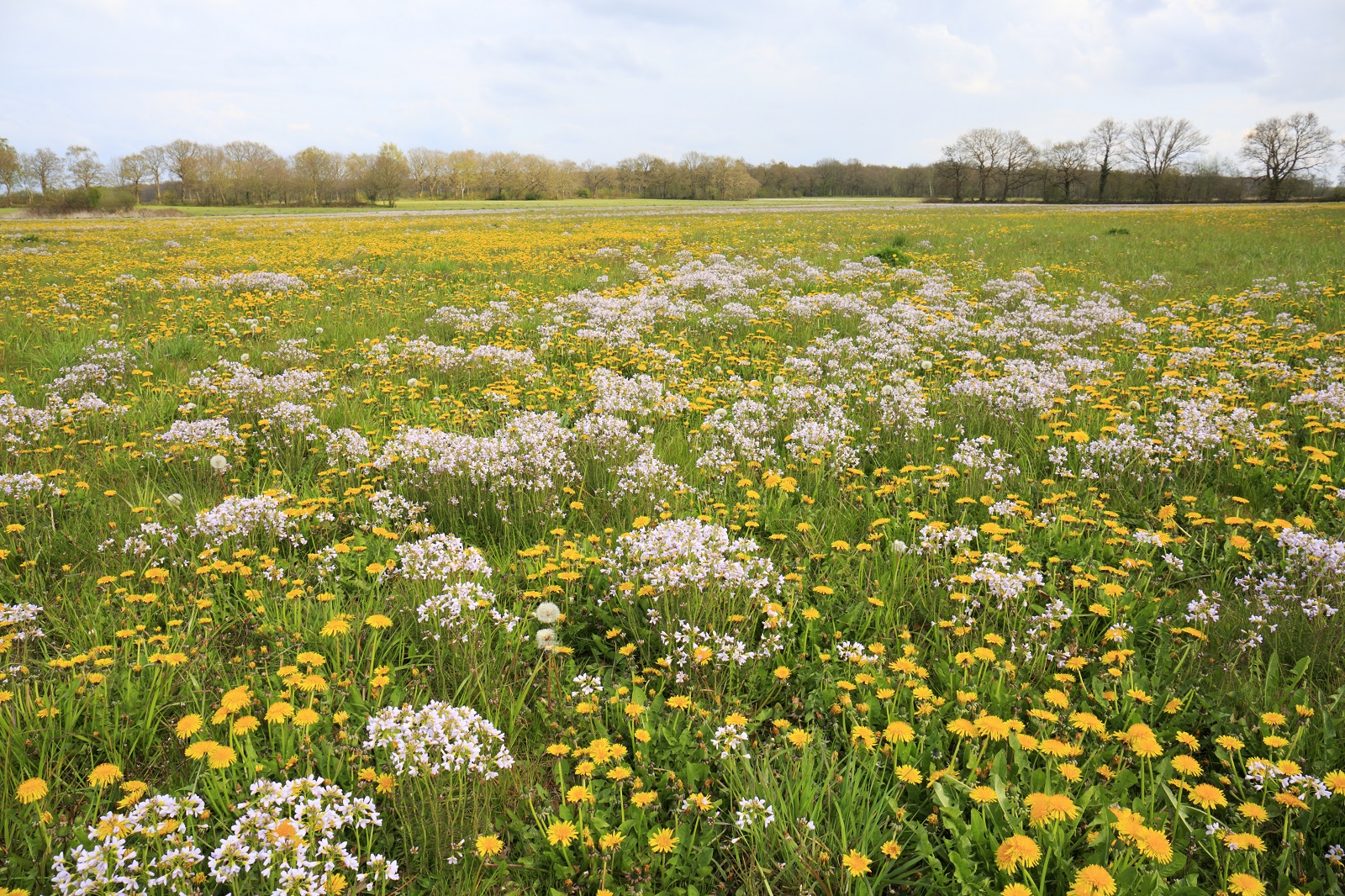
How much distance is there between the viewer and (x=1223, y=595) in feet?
12.6

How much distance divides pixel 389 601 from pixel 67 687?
1.36 m

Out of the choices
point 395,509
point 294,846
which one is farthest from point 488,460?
point 294,846

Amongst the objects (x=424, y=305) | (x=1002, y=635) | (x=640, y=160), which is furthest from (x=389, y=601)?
(x=640, y=160)

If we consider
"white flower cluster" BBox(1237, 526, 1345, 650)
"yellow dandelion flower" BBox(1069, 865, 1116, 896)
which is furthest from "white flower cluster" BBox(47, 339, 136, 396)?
"white flower cluster" BBox(1237, 526, 1345, 650)

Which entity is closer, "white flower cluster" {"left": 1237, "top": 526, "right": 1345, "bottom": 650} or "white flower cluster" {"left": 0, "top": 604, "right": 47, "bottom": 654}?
"white flower cluster" {"left": 0, "top": 604, "right": 47, "bottom": 654}

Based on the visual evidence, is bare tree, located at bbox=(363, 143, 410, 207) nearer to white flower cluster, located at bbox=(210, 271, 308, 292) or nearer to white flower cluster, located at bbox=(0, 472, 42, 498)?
white flower cluster, located at bbox=(210, 271, 308, 292)

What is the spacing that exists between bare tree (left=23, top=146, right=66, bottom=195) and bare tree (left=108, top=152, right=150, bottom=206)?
8095mm

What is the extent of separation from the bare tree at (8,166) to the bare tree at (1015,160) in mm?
118662

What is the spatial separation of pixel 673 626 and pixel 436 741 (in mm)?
1362

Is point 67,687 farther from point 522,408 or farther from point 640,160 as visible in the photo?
point 640,160

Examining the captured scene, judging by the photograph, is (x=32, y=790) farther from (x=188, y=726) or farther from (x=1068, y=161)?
(x=1068, y=161)

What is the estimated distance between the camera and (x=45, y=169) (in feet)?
252

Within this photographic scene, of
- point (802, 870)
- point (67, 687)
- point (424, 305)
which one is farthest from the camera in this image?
point (424, 305)

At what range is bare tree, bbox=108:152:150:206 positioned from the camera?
8644 centimetres
